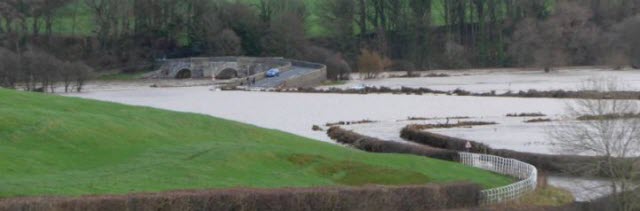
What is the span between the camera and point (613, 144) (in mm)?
36656

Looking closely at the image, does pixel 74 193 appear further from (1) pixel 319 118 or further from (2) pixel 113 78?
(2) pixel 113 78

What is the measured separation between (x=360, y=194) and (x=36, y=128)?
1053cm

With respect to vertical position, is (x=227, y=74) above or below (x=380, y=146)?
below

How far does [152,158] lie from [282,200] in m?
7.32

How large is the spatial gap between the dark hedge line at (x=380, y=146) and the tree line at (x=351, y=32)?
232 ft

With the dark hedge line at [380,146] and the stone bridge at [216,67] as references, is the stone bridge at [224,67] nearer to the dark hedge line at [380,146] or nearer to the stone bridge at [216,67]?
the stone bridge at [216,67]

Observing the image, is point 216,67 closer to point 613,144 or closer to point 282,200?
point 613,144

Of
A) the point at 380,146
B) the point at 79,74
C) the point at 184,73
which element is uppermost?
the point at 79,74

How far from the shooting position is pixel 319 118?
251 feet

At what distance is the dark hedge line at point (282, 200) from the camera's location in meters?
25.1

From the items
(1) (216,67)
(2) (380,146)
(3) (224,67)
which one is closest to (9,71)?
(1) (216,67)

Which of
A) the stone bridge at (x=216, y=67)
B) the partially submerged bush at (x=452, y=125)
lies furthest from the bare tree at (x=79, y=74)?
the partially submerged bush at (x=452, y=125)

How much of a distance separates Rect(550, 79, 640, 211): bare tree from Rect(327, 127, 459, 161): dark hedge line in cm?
605

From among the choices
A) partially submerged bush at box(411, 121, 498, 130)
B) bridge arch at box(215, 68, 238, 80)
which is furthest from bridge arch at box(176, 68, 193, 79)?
partially submerged bush at box(411, 121, 498, 130)
